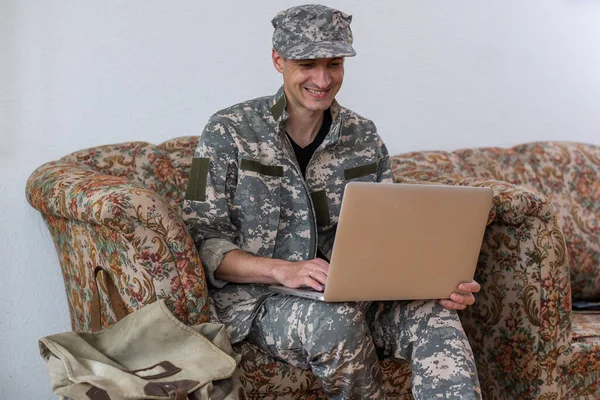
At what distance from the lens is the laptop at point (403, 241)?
1.73 m

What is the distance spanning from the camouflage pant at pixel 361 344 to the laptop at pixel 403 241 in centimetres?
Answer: 5

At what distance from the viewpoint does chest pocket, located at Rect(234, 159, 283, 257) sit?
2098 millimetres

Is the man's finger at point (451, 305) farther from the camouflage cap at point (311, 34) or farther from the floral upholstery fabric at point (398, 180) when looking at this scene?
the camouflage cap at point (311, 34)

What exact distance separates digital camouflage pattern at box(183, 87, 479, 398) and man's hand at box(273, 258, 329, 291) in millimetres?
48

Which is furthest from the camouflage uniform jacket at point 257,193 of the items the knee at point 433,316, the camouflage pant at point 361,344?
the knee at point 433,316

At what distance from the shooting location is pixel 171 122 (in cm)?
268

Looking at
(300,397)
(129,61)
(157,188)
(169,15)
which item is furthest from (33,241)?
(300,397)

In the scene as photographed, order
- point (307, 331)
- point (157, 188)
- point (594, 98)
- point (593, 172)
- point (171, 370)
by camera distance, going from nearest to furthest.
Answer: point (171, 370) < point (307, 331) < point (157, 188) < point (593, 172) < point (594, 98)

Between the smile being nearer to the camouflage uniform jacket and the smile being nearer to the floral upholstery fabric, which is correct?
the camouflage uniform jacket

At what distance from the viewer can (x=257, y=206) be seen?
210cm

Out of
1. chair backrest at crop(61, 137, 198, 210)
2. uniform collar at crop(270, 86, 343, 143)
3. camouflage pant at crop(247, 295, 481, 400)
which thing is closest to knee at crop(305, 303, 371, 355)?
camouflage pant at crop(247, 295, 481, 400)

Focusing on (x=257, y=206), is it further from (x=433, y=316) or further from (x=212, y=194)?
(x=433, y=316)

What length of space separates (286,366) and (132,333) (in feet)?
1.28

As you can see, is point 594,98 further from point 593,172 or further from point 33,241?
point 33,241
